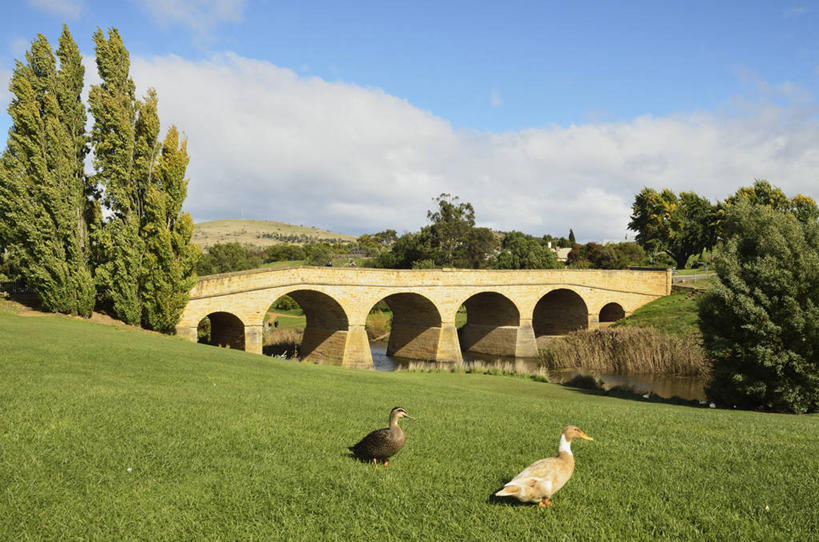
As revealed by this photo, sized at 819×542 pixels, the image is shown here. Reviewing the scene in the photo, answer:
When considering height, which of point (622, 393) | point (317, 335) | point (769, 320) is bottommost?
point (622, 393)

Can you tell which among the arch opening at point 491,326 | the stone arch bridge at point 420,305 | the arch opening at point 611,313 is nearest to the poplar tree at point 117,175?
the stone arch bridge at point 420,305

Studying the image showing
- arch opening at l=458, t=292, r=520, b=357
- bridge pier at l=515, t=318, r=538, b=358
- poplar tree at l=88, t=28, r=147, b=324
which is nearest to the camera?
poplar tree at l=88, t=28, r=147, b=324

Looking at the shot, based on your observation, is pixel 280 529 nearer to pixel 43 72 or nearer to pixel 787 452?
pixel 787 452

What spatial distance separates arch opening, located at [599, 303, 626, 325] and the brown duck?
150 feet

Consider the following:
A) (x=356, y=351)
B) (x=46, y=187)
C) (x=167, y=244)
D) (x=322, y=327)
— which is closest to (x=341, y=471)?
(x=167, y=244)

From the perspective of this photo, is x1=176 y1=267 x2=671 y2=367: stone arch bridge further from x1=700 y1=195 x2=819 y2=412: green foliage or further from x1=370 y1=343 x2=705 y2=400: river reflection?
x1=700 y1=195 x2=819 y2=412: green foliage

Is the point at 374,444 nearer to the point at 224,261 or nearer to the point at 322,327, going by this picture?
the point at 322,327

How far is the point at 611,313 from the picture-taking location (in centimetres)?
4969

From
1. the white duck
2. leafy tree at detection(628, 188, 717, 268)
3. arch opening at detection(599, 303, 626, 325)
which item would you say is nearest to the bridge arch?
the white duck

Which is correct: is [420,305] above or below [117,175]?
below

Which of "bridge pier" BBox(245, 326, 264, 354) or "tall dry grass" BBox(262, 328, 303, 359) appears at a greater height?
"bridge pier" BBox(245, 326, 264, 354)

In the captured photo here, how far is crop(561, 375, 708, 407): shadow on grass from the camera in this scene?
66.2 ft

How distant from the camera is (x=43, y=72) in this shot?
23797 mm

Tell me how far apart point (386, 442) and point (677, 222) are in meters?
77.1
